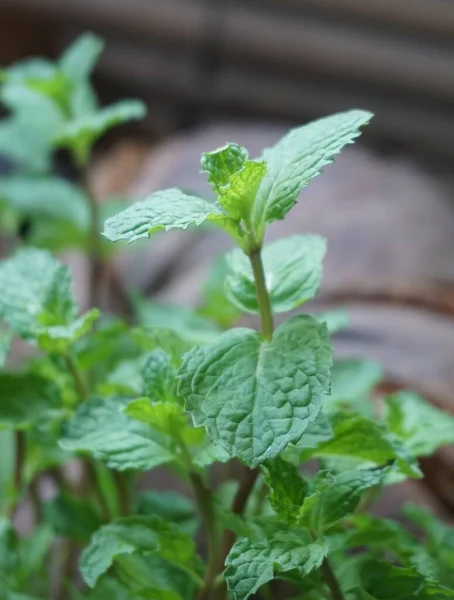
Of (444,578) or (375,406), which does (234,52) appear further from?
(444,578)

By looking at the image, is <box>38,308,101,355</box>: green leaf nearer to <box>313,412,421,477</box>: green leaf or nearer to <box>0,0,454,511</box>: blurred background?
<box>313,412,421,477</box>: green leaf

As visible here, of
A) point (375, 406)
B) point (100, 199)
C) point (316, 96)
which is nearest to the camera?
point (375, 406)

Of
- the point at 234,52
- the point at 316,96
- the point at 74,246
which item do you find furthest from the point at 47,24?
the point at 74,246

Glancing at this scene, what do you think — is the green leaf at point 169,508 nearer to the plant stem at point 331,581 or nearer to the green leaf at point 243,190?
the plant stem at point 331,581

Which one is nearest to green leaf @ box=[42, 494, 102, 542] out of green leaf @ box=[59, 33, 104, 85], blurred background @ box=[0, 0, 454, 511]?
blurred background @ box=[0, 0, 454, 511]

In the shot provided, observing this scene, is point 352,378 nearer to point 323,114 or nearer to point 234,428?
point 234,428

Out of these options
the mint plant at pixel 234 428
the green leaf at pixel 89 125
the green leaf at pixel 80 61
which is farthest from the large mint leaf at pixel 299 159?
the green leaf at pixel 80 61

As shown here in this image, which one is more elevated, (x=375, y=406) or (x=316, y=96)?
(x=316, y=96)

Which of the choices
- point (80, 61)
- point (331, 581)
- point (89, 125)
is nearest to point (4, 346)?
point (331, 581)
